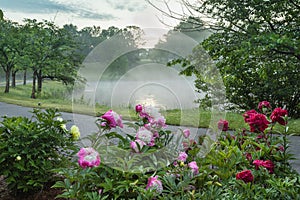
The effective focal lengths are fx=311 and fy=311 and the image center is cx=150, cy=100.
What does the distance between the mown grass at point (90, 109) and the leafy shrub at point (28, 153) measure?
0.16 metres

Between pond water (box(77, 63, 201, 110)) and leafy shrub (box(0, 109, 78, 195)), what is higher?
pond water (box(77, 63, 201, 110))

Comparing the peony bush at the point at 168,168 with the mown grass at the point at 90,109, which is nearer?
the peony bush at the point at 168,168

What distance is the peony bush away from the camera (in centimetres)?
93

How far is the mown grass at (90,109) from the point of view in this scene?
4.90 feet

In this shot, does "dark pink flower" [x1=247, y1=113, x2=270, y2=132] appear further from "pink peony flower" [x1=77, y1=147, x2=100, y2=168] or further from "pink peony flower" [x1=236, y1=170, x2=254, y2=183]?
"pink peony flower" [x1=77, y1=147, x2=100, y2=168]

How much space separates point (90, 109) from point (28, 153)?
32 centimetres

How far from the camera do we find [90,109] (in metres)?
1.36

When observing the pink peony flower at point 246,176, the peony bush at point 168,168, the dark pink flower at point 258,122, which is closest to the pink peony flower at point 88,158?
the peony bush at point 168,168

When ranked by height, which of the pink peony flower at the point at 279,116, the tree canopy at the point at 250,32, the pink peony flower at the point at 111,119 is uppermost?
the tree canopy at the point at 250,32

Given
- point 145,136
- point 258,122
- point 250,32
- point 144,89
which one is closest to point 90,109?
point 144,89

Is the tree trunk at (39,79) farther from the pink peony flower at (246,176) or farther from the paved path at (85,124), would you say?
the pink peony flower at (246,176)

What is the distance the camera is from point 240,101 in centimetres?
432

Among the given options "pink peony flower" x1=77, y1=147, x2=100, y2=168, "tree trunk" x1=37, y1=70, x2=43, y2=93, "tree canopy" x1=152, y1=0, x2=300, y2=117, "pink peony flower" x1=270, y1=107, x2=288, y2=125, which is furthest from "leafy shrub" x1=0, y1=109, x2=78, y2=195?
A: "tree trunk" x1=37, y1=70, x2=43, y2=93

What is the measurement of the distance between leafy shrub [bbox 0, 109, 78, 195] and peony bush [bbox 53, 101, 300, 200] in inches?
10.1
